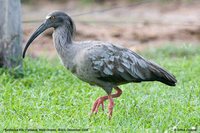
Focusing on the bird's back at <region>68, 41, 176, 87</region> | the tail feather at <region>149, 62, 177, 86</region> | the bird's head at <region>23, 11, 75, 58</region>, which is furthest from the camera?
the bird's head at <region>23, 11, 75, 58</region>

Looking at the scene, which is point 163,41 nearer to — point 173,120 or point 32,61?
point 32,61

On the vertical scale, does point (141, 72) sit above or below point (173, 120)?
above

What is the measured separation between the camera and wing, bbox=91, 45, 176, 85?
26.7 feet

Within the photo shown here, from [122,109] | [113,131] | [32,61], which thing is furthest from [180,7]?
[113,131]

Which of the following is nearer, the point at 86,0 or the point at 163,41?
the point at 163,41

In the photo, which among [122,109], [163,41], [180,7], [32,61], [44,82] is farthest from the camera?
[180,7]

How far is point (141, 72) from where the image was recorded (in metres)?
8.29

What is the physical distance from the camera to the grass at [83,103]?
7.75m

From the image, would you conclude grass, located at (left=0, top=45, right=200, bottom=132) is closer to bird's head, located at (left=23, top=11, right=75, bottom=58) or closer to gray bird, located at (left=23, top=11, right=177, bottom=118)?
gray bird, located at (left=23, top=11, right=177, bottom=118)

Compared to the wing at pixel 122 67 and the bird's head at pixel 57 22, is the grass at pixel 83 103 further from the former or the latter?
the bird's head at pixel 57 22

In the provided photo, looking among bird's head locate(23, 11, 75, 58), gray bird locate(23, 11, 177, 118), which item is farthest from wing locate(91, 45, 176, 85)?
bird's head locate(23, 11, 75, 58)

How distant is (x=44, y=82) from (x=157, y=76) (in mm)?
2490

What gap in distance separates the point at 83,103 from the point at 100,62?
1.02 meters

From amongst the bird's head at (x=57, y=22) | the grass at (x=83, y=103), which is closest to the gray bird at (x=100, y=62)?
the bird's head at (x=57, y=22)
